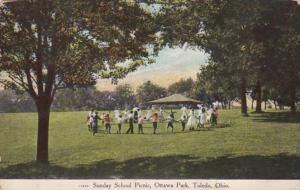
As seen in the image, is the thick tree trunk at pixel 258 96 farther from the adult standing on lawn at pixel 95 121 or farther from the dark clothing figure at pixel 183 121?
the adult standing on lawn at pixel 95 121

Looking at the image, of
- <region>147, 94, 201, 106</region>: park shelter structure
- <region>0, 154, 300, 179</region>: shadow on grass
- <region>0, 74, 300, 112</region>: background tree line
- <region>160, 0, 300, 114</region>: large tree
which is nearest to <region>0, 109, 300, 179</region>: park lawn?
<region>0, 154, 300, 179</region>: shadow on grass

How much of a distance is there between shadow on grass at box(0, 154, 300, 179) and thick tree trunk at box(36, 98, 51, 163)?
0.14 m

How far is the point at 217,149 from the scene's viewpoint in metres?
4.94

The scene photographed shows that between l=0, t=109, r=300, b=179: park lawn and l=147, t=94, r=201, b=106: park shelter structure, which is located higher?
l=147, t=94, r=201, b=106: park shelter structure

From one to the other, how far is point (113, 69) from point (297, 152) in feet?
7.10

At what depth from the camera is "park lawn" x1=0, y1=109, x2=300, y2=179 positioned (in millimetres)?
4781

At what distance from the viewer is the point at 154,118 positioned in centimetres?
504

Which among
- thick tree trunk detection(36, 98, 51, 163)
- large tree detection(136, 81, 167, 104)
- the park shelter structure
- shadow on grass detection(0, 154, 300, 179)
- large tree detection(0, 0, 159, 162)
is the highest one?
large tree detection(0, 0, 159, 162)

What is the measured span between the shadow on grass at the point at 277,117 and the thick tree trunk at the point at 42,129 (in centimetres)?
227

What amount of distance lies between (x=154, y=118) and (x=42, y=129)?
4.23 feet

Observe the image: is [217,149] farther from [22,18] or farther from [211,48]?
[22,18]

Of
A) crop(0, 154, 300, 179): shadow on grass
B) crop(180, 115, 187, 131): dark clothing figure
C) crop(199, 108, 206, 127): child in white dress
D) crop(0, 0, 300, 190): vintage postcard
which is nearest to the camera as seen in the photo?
crop(0, 154, 300, 179): shadow on grass

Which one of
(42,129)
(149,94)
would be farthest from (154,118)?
(42,129)

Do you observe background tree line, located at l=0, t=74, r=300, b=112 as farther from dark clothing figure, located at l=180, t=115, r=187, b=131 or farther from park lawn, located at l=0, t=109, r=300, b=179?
dark clothing figure, located at l=180, t=115, r=187, b=131
